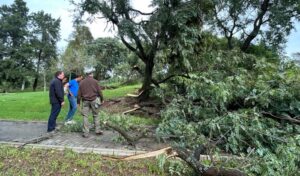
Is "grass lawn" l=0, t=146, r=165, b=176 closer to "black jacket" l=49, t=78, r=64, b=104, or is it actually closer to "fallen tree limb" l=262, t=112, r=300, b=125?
"black jacket" l=49, t=78, r=64, b=104

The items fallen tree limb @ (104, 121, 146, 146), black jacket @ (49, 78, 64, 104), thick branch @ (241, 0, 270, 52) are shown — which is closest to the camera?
fallen tree limb @ (104, 121, 146, 146)

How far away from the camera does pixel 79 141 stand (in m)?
6.46

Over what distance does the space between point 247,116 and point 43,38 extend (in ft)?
155

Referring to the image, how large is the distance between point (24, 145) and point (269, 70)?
19.7ft

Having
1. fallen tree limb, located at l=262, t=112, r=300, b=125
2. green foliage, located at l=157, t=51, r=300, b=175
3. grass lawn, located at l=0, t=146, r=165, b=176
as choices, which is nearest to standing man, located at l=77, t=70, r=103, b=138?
green foliage, located at l=157, t=51, r=300, b=175

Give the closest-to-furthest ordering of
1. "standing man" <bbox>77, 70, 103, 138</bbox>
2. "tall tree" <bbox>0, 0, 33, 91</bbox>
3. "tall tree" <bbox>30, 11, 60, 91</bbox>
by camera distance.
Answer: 1. "standing man" <bbox>77, 70, 103, 138</bbox>
2. "tall tree" <bbox>0, 0, 33, 91</bbox>
3. "tall tree" <bbox>30, 11, 60, 91</bbox>

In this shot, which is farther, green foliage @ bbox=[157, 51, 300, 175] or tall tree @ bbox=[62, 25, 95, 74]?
tall tree @ bbox=[62, 25, 95, 74]

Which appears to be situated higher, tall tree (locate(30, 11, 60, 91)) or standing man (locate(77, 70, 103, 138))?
tall tree (locate(30, 11, 60, 91))

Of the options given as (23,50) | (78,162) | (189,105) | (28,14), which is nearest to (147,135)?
(189,105)

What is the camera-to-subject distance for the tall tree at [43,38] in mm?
45000

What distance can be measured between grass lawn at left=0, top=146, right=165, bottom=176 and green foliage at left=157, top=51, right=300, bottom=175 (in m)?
1.03

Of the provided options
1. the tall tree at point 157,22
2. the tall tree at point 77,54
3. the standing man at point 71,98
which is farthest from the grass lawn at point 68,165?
the tall tree at point 77,54

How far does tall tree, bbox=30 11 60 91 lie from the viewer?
45.0 m

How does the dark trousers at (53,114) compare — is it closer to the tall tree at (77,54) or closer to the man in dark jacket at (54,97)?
the man in dark jacket at (54,97)
